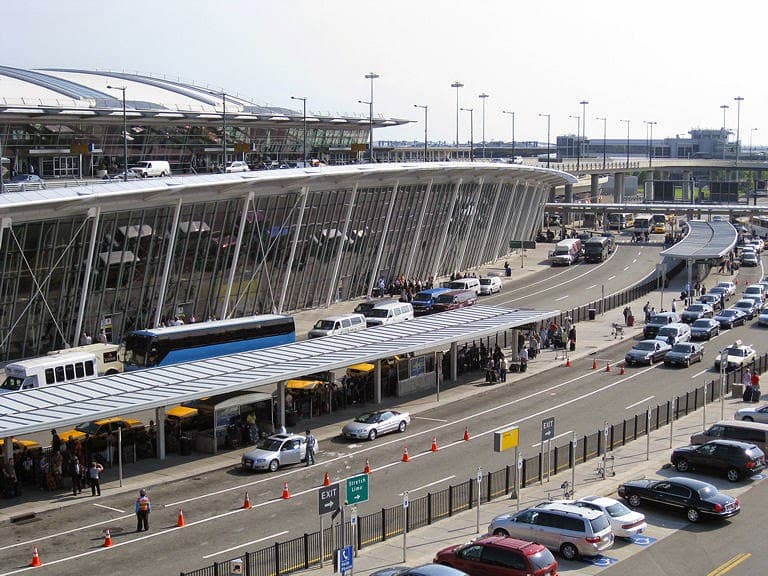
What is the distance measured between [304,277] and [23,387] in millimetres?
25677

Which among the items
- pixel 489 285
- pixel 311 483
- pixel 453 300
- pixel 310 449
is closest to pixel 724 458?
pixel 311 483

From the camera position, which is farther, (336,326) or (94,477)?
(336,326)

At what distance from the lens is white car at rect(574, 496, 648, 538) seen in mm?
25281

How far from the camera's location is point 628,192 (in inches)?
6860

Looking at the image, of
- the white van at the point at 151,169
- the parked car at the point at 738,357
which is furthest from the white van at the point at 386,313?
the parked car at the point at 738,357

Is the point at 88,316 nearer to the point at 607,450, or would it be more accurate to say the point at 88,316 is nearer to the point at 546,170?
the point at 607,450

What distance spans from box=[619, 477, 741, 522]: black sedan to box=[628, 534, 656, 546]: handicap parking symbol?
179 centimetres

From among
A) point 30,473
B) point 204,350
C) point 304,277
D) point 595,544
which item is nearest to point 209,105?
point 304,277

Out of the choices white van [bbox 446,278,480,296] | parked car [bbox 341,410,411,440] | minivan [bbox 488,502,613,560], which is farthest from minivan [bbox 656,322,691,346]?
minivan [bbox 488,502,613,560]

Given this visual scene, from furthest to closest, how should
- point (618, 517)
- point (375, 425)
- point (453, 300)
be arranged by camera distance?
point (453, 300), point (375, 425), point (618, 517)

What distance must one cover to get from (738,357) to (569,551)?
26288 mm

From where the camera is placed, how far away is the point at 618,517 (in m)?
25.4

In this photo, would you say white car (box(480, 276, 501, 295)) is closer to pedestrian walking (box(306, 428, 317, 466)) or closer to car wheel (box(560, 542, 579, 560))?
pedestrian walking (box(306, 428, 317, 466))

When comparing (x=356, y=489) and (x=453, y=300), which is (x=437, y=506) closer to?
(x=356, y=489)
